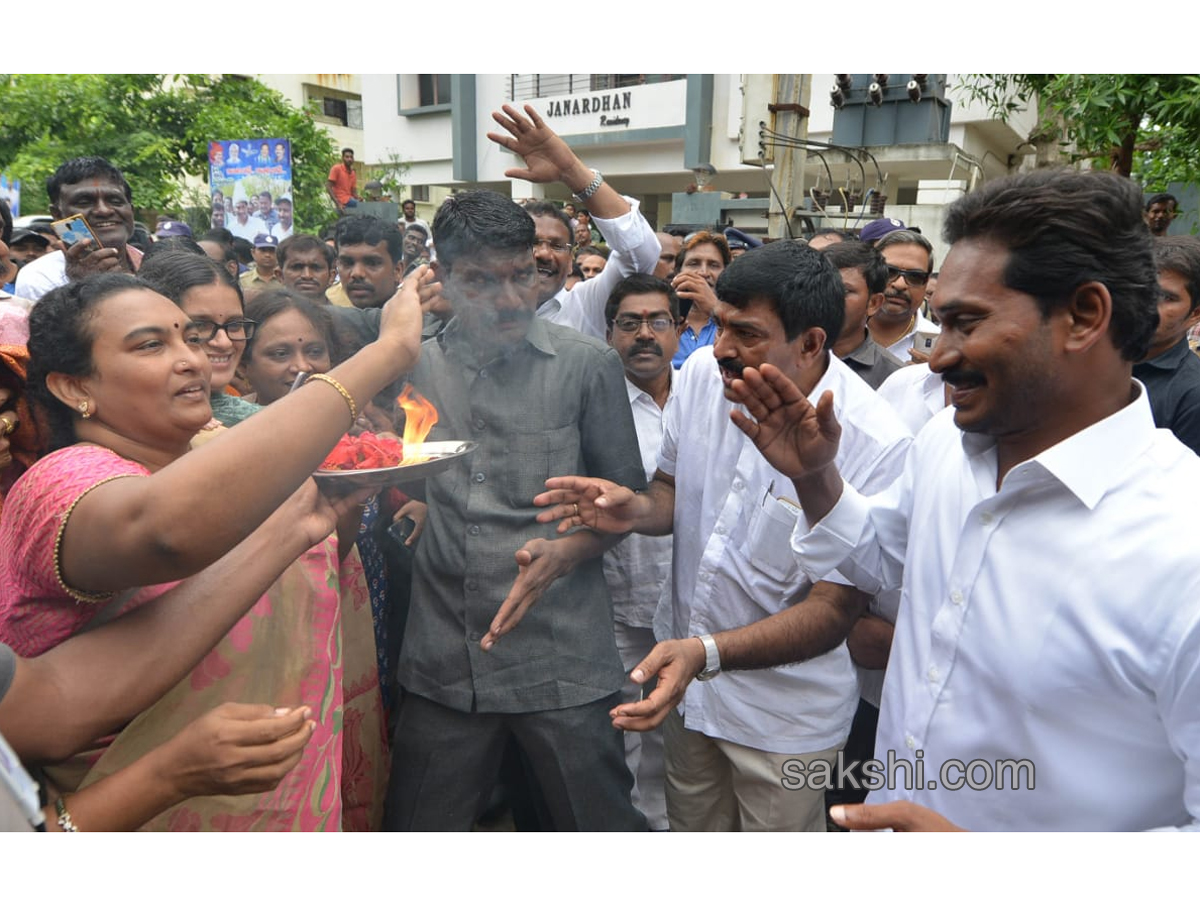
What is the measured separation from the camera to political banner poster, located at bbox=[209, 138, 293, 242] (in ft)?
8.59

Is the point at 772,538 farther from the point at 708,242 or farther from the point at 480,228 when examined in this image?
the point at 708,242

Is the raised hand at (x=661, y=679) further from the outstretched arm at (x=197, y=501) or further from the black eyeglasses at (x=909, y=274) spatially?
the black eyeglasses at (x=909, y=274)

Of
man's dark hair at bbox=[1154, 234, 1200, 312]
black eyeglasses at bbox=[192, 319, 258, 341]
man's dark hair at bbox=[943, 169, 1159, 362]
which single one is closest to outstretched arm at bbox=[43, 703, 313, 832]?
black eyeglasses at bbox=[192, 319, 258, 341]

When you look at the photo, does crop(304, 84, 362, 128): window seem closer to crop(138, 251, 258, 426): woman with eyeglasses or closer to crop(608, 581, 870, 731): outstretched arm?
crop(138, 251, 258, 426): woman with eyeglasses

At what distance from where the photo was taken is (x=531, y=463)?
6.73ft

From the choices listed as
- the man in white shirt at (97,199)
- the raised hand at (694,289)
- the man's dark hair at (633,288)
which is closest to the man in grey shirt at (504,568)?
the man's dark hair at (633,288)

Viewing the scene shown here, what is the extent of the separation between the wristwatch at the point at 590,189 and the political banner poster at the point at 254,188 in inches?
41.9

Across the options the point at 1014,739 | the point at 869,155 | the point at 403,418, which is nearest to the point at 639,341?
the point at 403,418

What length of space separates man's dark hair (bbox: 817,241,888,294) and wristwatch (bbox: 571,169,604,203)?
132 centimetres

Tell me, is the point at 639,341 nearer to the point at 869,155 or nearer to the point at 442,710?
the point at 442,710

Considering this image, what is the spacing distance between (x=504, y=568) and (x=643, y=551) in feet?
2.18

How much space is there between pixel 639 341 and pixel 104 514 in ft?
6.62

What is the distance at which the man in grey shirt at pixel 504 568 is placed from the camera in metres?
2.02

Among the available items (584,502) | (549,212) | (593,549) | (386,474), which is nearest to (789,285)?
(584,502)
